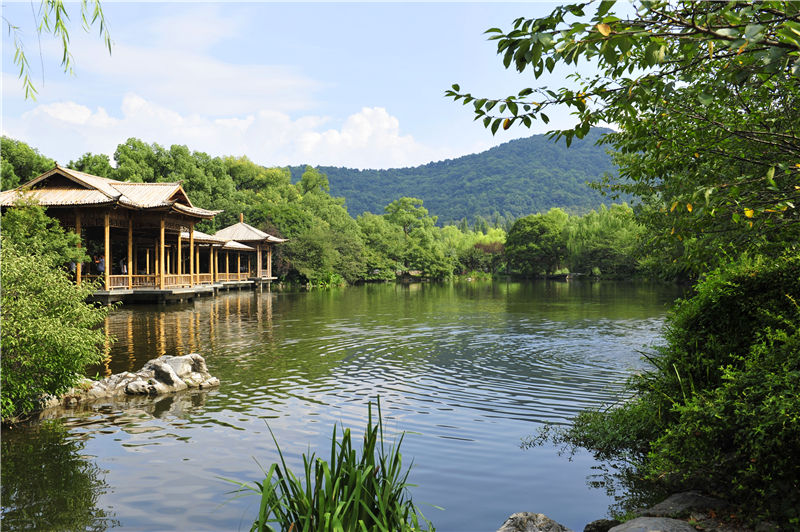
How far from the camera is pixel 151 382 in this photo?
9.53m

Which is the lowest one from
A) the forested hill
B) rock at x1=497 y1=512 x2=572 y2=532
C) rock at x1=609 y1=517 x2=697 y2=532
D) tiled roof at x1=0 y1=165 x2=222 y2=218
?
rock at x1=497 y1=512 x2=572 y2=532

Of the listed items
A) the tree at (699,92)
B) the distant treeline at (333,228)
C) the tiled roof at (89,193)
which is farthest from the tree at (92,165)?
the tree at (699,92)

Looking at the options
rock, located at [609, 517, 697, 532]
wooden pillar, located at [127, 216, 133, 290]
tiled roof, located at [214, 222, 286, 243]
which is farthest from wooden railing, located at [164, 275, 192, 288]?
rock, located at [609, 517, 697, 532]

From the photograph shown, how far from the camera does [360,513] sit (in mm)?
3402

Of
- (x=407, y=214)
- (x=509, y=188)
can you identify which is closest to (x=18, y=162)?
(x=407, y=214)

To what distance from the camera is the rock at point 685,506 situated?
4434 mm

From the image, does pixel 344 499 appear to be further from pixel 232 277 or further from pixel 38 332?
pixel 232 277

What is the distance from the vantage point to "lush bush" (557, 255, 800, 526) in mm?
3896

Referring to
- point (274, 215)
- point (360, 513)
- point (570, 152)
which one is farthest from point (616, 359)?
point (570, 152)

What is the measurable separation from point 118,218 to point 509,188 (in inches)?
6597

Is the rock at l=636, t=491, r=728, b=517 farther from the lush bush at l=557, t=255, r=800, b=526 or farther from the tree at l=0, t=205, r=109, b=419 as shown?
Result: the tree at l=0, t=205, r=109, b=419

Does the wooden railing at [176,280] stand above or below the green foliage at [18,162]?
below

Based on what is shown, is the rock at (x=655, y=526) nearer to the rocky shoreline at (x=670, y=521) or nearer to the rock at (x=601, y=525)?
the rocky shoreline at (x=670, y=521)

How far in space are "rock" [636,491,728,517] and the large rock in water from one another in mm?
7594
